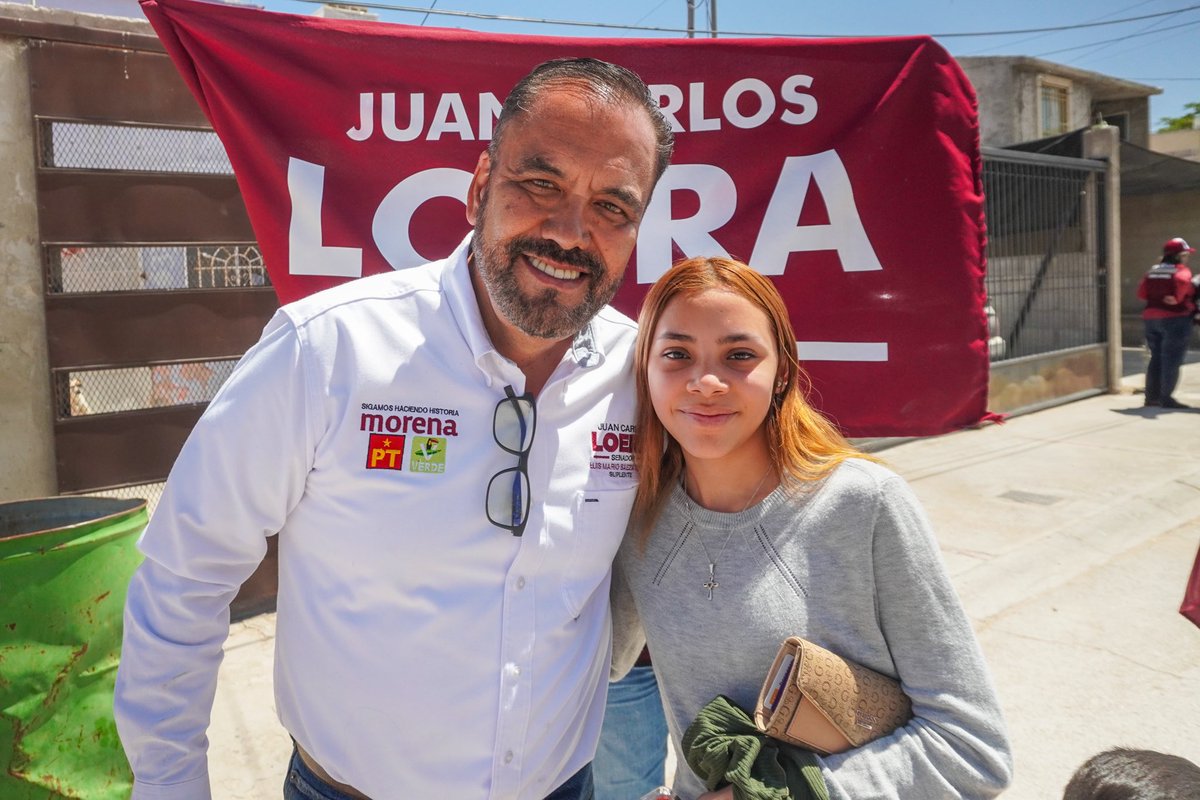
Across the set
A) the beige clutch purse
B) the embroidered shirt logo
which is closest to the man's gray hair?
the embroidered shirt logo

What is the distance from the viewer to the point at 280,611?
5.49 ft

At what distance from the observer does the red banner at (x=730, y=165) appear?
8.59 feet

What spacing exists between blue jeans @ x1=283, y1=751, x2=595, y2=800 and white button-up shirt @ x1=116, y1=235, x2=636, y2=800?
0.16ft

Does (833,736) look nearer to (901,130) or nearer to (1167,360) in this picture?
(901,130)

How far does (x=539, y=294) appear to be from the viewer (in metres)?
1.69

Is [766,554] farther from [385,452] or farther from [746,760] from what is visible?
[385,452]

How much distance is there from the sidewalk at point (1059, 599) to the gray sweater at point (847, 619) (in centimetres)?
42

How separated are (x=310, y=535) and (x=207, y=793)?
1.62 ft

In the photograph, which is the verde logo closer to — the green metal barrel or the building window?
the green metal barrel

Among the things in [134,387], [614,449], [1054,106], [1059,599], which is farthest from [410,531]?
[1054,106]

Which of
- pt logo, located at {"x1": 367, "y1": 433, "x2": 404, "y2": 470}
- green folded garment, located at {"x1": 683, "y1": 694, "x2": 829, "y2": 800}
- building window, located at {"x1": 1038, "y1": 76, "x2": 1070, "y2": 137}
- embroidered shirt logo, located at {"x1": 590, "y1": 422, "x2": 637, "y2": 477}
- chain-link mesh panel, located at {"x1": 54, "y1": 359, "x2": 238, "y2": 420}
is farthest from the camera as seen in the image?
building window, located at {"x1": 1038, "y1": 76, "x2": 1070, "y2": 137}

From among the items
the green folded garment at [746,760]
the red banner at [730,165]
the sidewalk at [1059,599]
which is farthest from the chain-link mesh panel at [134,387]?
the green folded garment at [746,760]

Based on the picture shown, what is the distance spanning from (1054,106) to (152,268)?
22.5m

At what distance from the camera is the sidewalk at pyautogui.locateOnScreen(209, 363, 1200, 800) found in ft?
11.1
